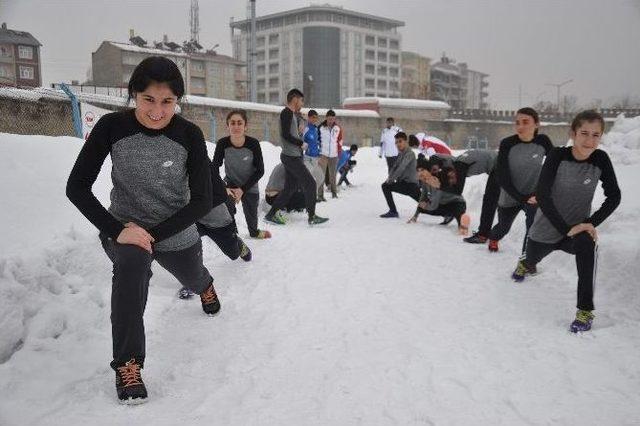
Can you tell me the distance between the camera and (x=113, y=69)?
51031mm

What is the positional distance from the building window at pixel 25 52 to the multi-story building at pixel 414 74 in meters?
59.2

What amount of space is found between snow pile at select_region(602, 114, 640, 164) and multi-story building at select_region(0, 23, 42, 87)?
5181 cm

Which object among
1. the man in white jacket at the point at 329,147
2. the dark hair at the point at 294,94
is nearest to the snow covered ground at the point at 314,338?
the dark hair at the point at 294,94

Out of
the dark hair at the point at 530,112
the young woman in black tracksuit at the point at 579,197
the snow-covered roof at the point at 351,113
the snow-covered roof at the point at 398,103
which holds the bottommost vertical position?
the young woman in black tracksuit at the point at 579,197

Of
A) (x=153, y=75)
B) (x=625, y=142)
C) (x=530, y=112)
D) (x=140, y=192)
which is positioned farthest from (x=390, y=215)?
(x=153, y=75)

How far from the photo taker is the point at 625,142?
29.8 ft

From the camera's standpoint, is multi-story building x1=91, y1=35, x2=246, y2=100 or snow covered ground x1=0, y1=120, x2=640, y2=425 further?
multi-story building x1=91, y1=35, x2=246, y2=100

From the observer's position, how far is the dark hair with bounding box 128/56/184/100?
2.42 m

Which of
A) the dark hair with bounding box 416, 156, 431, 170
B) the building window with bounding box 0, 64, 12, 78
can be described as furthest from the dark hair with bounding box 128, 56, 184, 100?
the building window with bounding box 0, 64, 12, 78

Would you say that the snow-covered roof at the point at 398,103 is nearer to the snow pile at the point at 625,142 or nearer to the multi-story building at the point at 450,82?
the snow pile at the point at 625,142

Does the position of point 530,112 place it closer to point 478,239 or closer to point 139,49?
point 478,239

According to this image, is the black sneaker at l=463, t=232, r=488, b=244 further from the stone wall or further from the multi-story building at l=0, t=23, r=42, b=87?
the multi-story building at l=0, t=23, r=42, b=87

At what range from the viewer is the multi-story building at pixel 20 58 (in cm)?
4768

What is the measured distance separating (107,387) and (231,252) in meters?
2.34
